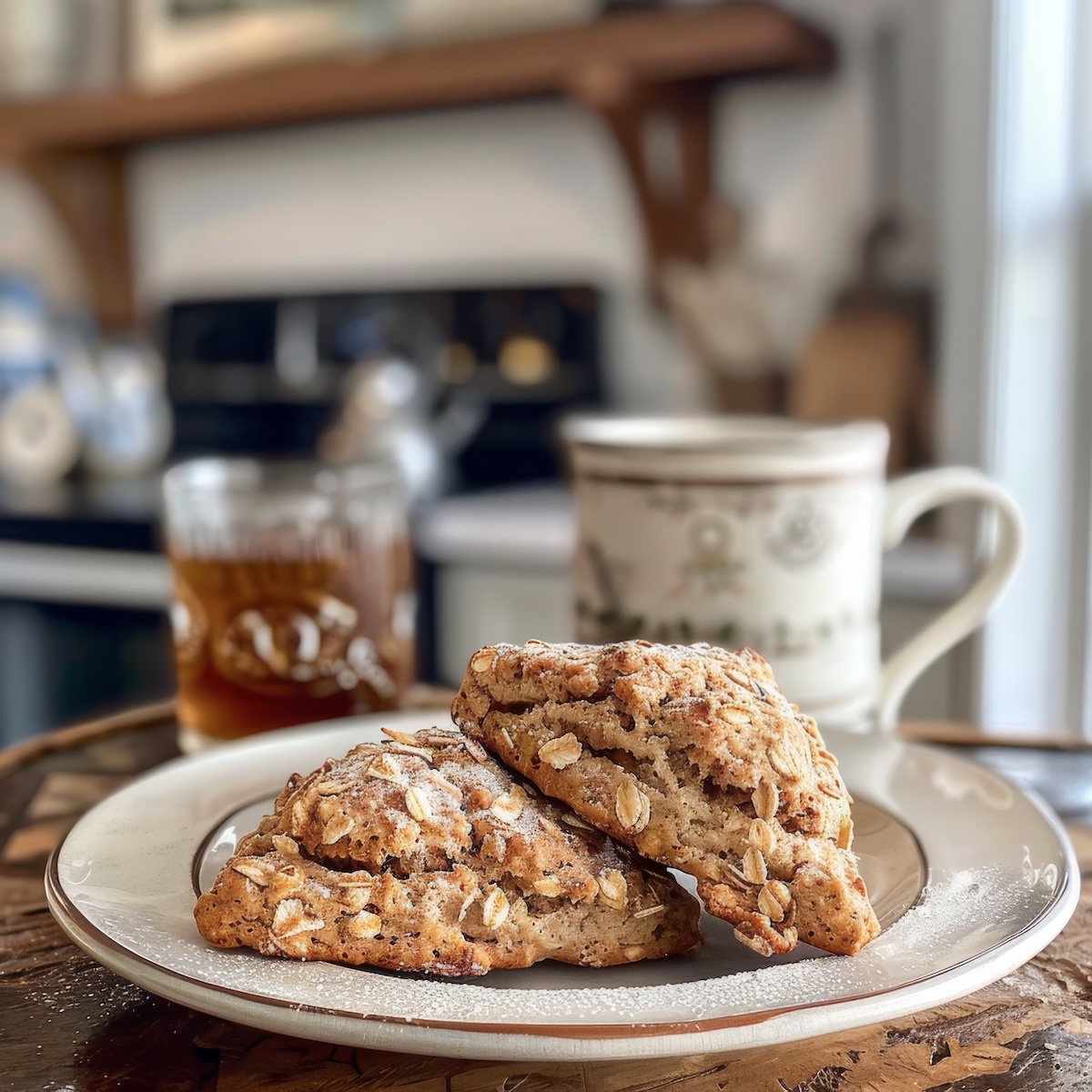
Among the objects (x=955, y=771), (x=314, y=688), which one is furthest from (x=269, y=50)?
(x=955, y=771)

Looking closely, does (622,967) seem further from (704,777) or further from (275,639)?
(275,639)

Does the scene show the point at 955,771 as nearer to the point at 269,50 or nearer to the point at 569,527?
the point at 569,527

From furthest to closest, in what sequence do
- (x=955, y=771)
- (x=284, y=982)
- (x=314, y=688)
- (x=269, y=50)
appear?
(x=269, y=50)
(x=314, y=688)
(x=955, y=771)
(x=284, y=982)

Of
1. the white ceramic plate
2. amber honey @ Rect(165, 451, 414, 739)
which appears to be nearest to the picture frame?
amber honey @ Rect(165, 451, 414, 739)

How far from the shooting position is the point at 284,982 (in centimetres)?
36

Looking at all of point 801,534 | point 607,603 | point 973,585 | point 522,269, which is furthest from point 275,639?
point 522,269

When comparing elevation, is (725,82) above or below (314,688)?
above

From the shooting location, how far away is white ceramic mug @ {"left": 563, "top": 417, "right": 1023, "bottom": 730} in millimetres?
656

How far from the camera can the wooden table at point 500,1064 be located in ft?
1.25

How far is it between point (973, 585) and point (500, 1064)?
43 cm

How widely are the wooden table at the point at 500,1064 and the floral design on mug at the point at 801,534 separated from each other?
25 cm

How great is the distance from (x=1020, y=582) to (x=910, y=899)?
4.51 feet

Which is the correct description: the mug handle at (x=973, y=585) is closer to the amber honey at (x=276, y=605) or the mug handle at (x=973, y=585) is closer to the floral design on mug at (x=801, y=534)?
the floral design on mug at (x=801, y=534)

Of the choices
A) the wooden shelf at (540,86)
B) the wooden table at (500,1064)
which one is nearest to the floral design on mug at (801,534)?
the wooden table at (500,1064)
